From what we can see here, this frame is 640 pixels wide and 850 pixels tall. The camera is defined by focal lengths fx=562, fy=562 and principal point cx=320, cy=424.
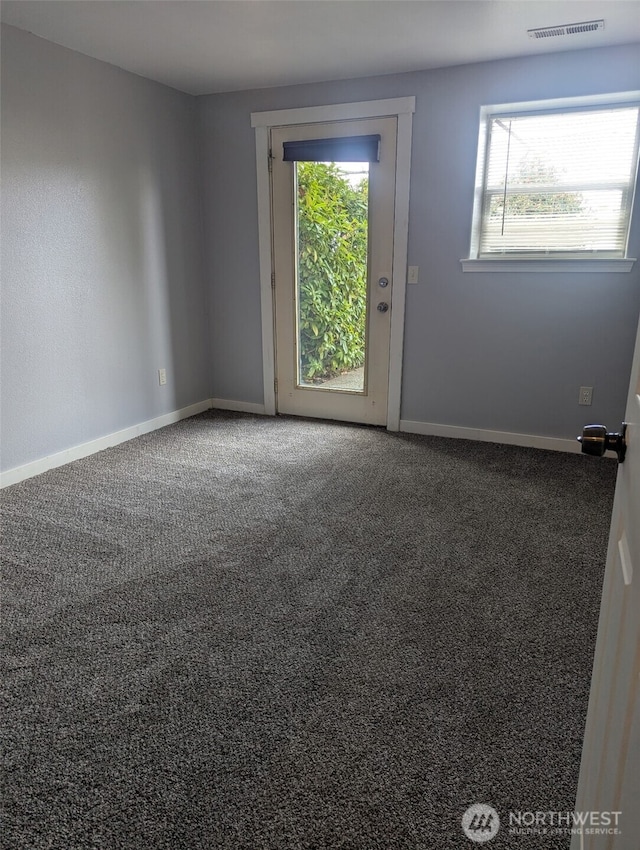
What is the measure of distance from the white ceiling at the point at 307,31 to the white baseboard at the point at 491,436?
7.28 feet

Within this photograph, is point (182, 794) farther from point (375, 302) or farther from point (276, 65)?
point (276, 65)

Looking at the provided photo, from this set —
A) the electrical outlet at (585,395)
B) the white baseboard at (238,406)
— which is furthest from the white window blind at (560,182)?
the white baseboard at (238,406)

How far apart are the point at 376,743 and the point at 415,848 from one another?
270mm

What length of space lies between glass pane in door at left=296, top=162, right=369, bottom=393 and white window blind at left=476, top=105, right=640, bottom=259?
84cm

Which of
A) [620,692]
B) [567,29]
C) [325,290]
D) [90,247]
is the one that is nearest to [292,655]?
[620,692]

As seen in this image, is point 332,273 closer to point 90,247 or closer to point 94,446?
point 90,247

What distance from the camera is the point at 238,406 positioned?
4594 mm

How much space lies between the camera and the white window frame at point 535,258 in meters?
3.12

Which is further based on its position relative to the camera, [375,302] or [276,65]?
[375,302]

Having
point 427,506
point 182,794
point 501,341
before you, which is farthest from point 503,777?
point 501,341

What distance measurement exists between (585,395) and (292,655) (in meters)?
2.61

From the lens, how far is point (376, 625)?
192 centimetres
